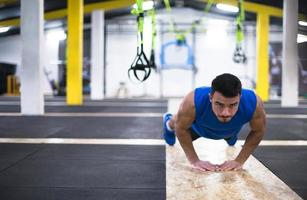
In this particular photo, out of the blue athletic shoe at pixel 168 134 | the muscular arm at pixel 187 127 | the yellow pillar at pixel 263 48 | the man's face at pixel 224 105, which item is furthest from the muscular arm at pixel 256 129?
the yellow pillar at pixel 263 48

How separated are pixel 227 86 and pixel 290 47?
9.74m

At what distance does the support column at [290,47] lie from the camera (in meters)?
11.2

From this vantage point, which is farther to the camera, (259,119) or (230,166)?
(230,166)

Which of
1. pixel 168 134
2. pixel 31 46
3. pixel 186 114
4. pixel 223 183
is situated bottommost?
pixel 223 183

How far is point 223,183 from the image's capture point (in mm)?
2715

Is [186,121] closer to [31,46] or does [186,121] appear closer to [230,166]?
[230,166]

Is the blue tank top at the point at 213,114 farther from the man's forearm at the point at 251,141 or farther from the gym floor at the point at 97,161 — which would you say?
the gym floor at the point at 97,161

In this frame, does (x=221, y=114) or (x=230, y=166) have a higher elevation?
(x=221, y=114)

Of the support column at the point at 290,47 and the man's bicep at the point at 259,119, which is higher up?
the support column at the point at 290,47

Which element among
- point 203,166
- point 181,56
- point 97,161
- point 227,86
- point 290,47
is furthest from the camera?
point 181,56

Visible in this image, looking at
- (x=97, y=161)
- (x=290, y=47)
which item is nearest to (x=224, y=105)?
(x=97, y=161)

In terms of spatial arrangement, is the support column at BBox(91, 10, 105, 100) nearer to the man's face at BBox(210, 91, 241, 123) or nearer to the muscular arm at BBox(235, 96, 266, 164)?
the muscular arm at BBox(235, 96, 266, 164)

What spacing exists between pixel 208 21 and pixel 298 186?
17430 mm

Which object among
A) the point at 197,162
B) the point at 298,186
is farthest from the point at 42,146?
the point at 298,186
